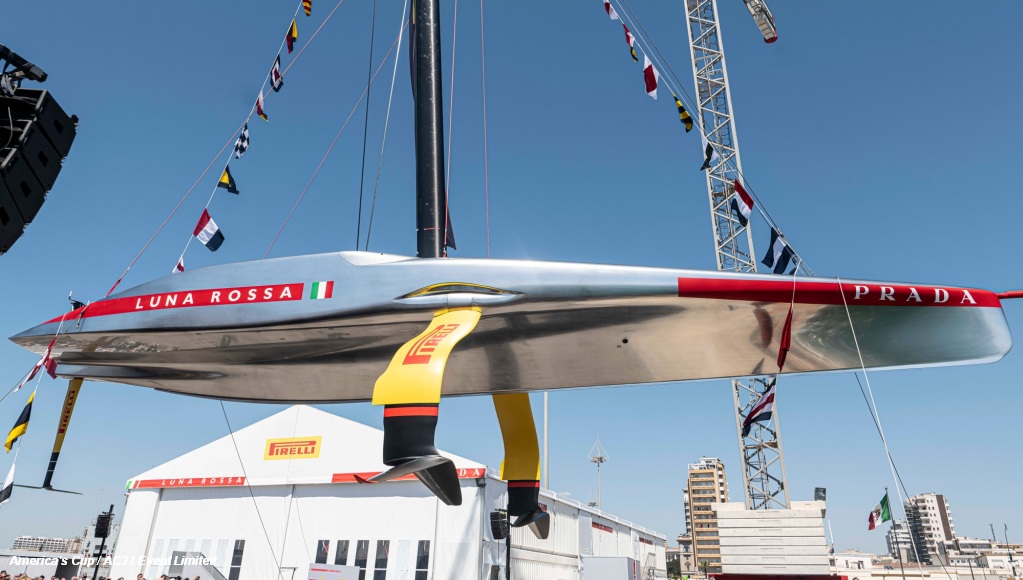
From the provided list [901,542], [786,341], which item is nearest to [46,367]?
[786,341]

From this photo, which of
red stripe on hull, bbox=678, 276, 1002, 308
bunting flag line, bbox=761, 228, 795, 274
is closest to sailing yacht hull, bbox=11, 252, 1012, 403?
red stripe on hull, bbox=678, 276, 1002, 308

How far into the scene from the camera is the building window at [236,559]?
1906cm

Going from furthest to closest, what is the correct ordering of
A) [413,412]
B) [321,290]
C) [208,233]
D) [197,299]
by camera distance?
[208,233]
[197,299]
[321,290]
[413,412]

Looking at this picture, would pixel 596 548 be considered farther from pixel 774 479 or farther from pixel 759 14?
pixel 759 14

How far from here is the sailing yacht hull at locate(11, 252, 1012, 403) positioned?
5711 millimetres

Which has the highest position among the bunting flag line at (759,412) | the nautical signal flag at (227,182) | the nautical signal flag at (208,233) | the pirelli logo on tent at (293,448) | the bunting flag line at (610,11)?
the bunting flag line at (610,11)

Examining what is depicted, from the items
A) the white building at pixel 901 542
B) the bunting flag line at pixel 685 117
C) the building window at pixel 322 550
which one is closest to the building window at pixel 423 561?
the building window at pixel 322 550

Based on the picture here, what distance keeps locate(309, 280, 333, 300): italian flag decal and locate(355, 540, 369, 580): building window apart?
14.2 metres

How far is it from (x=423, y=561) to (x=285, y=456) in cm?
593

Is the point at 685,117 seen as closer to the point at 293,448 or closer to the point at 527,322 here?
the point at 527,322

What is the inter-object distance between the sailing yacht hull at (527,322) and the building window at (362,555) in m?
12.4

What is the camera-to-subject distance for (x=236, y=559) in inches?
757

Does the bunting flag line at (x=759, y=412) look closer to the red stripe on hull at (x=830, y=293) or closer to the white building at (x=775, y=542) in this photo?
the red stripe on hull at (x=830, y=293)

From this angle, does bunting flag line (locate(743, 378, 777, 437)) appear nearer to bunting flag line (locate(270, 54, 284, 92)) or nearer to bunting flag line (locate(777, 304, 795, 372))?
bunting flag line (locate(777, 304, 795, 372))
